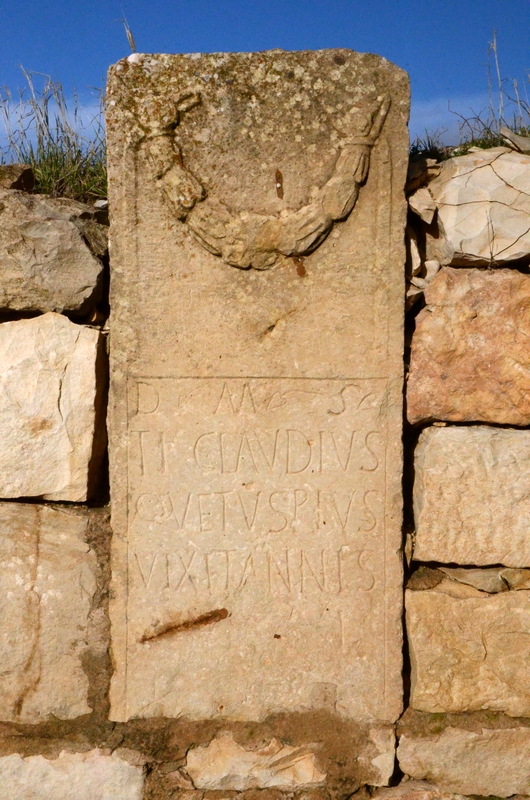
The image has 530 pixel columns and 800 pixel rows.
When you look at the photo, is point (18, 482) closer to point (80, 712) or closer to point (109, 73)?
point (80, 712)

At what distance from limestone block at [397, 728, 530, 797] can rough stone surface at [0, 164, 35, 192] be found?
8.11ft

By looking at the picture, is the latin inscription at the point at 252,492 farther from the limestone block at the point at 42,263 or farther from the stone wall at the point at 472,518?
the limestone block at the point at 42,263

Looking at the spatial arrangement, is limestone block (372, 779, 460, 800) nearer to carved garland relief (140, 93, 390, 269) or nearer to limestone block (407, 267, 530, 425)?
limestone block (407, 267, 530, 425)

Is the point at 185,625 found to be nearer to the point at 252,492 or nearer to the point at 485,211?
the point at 252,492

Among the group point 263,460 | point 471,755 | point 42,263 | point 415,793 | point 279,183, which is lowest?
point 415,793

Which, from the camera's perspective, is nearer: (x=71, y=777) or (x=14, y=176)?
(x=71, y=777)

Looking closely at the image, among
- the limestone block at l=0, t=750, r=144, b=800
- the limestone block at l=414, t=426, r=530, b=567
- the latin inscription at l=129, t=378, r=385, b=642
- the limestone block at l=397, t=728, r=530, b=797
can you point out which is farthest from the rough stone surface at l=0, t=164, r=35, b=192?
the limestone block at l=397, t=728, r=530, b=797

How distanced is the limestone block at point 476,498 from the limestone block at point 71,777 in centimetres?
132

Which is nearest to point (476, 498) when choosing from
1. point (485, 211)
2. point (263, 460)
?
point (263, 460)

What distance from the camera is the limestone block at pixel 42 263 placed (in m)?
2.47

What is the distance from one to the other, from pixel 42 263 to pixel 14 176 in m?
0.45

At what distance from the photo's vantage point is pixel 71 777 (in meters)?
2.45

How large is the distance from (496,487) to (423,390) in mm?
422

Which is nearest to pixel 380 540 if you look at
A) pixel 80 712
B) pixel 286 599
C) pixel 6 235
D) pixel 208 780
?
pixel 286 599
